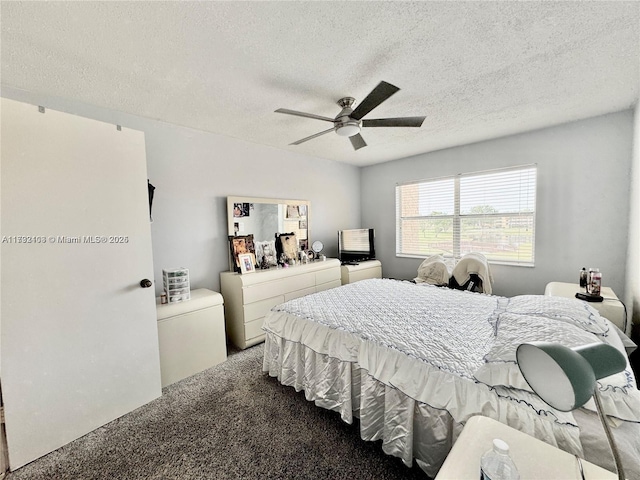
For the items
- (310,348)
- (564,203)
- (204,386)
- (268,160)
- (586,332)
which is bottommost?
(204,386)

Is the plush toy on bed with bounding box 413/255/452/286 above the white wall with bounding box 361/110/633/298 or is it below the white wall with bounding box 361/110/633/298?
below

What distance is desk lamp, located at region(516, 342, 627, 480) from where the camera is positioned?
22.1 inches

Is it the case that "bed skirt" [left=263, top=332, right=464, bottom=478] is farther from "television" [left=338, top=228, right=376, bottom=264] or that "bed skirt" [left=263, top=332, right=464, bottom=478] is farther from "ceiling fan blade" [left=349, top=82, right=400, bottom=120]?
"television" [left=338, top=228, right=376, bottom=264]

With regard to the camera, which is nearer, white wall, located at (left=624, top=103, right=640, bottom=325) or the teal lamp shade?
the teal lamp shade

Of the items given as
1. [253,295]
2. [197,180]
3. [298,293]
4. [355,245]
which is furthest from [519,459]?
[355,245]

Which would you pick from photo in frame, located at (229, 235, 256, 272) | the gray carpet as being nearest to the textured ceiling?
photo in frame, located at (229, 235, 256, 272)

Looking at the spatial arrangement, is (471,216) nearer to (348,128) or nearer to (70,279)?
(348,128)

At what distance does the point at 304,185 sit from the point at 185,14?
2874 millimetres

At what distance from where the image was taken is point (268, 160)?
145 inches

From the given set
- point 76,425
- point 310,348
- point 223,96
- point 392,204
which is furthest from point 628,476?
point 392,204

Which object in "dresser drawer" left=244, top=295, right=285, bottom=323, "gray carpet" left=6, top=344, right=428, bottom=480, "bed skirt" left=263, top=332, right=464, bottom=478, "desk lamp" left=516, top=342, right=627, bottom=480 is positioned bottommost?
"gray carpet" left=6, top=344, right=428, bottom=480

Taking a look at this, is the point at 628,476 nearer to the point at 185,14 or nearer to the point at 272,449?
the point at 272,449

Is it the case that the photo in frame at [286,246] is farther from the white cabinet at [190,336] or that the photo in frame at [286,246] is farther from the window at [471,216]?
the window at [471,216]

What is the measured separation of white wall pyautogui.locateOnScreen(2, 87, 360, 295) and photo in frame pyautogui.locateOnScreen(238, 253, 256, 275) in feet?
1.09
